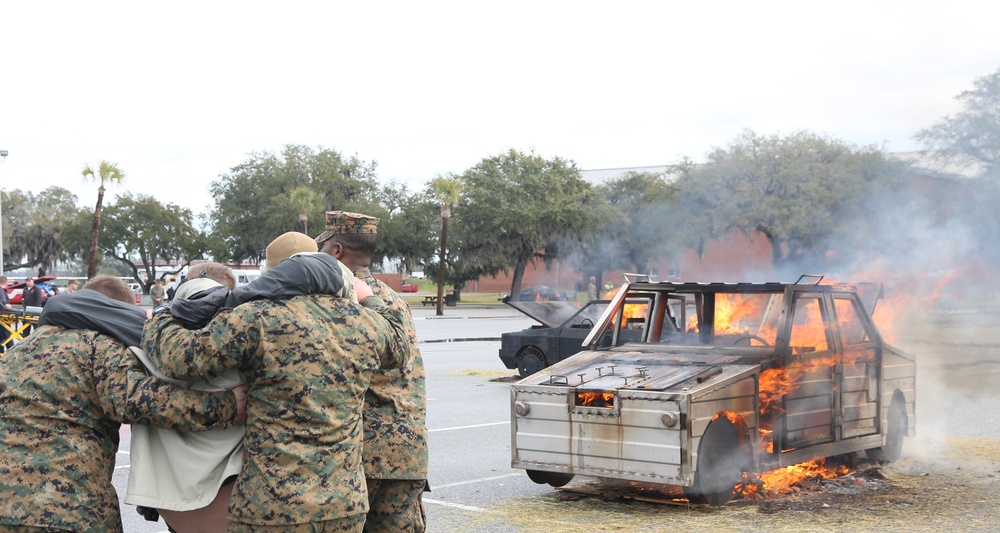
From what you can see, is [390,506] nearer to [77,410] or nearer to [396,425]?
[396,425]

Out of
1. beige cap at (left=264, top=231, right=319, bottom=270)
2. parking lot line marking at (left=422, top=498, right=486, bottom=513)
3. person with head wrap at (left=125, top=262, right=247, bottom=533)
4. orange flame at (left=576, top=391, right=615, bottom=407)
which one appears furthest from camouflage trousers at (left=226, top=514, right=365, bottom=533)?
parking lot line marking at (left=422, top=498, right=486, bottom=513)

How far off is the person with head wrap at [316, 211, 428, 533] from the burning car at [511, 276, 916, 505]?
294 cm

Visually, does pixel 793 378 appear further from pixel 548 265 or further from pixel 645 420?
pixel 548 265

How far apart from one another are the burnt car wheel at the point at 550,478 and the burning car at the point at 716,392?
1 cm

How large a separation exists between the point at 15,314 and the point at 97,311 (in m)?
15.5

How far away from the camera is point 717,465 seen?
749 centimetres

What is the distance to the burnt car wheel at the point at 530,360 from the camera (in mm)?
15961

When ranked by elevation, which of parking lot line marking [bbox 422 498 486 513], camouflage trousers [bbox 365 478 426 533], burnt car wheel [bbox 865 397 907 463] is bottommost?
parking lot line marking [bbox 422 498 486 513]

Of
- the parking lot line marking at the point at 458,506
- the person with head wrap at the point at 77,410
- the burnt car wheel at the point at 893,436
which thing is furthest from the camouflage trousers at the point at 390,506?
the burnt car wheel at the point at 893,436

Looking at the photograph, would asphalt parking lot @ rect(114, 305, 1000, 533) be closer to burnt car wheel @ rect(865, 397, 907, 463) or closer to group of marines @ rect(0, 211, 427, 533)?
burnt car wheel @ rect(865, 397, 907, 463)

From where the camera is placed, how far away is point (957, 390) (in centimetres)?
1566

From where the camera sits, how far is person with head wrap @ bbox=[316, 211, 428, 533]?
4371 mm

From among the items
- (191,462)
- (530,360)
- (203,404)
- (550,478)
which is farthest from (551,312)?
(203,404)

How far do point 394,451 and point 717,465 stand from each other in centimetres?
372
